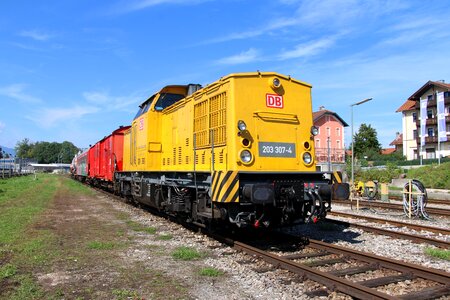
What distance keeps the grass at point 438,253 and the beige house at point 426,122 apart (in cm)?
4483

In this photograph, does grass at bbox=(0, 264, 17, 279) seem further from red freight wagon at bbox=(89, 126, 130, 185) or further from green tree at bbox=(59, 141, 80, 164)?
green tree at bbox=(59, 141, 80, 164)

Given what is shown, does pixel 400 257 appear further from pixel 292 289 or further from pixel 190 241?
pixel 190 241

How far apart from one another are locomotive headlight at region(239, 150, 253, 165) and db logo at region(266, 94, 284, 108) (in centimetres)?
116

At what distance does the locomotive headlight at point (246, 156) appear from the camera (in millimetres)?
7281

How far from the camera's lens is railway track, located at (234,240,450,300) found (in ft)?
15.4

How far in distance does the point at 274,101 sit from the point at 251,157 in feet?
4.47

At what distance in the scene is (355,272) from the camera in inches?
224

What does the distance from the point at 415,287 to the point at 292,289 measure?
164 centimetres

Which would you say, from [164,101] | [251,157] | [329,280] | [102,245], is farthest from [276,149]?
[164,101]

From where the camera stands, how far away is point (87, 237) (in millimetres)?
8859

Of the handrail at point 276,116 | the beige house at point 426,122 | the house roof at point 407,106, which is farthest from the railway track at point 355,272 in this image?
the house roof at point 407,106

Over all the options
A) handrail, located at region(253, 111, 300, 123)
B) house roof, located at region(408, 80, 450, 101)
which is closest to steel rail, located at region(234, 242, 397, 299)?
handrail, located at region(253, 111, 300, 123)

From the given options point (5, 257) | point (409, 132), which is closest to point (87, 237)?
point (5, 257)

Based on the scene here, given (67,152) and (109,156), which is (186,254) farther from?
(67,152)
